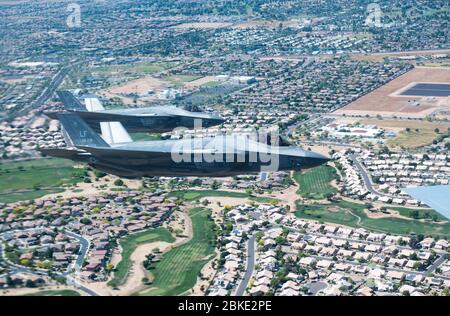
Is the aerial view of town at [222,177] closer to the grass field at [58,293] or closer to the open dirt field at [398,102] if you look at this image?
the grass field at [58,293]

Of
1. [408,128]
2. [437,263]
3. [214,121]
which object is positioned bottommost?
[437,263]

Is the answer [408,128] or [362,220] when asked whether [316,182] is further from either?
[408,128]

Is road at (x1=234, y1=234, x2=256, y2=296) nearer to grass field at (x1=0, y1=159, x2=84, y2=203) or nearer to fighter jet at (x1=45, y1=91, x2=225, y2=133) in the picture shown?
fighter jet at (x1=45, y1=91, x2=225, y2=133)

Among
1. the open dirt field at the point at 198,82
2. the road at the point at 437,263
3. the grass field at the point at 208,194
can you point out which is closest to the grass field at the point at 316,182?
the grass field at the point at 208,194

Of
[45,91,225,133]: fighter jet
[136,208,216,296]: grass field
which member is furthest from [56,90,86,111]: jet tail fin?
[136,208,216,296]: grass field

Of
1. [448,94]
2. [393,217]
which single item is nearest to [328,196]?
[393,217]

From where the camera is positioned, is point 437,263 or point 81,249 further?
point 81,249

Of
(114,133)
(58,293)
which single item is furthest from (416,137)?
(58,293)
